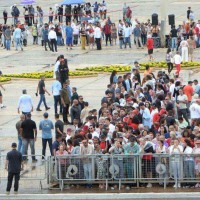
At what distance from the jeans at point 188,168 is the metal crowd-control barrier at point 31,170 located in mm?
3357

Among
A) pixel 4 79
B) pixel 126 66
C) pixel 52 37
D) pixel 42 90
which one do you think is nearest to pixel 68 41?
pixel 52 37

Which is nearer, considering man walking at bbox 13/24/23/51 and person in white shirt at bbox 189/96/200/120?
person in white shirt at bbox 189/96/200/120

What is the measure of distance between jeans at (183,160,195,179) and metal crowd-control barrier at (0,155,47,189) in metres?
3.36

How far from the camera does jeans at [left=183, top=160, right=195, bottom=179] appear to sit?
2659cm

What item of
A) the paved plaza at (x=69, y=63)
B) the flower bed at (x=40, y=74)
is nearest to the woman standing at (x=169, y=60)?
the paved plaza at (x=69, y=63)

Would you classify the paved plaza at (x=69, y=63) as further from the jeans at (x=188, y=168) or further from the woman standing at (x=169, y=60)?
the jeans at (x=188, y=168)

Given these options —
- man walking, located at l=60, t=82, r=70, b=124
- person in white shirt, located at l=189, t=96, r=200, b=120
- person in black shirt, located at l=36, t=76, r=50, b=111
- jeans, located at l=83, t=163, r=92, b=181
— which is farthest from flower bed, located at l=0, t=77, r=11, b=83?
jeans, located at l=83, t=163, r=92, b=181

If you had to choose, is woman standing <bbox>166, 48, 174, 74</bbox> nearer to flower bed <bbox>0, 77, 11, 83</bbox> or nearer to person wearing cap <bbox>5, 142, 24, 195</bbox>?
flower bed <bbox>0, 77, 11, 83</bbox>

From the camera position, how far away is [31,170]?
92.1 ft

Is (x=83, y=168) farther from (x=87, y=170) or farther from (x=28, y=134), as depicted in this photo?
(x=28, y=134)

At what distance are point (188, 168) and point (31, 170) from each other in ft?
13.2

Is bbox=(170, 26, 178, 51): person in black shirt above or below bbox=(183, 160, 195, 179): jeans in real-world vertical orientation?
above

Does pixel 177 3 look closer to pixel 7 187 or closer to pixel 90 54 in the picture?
pixel 90 54

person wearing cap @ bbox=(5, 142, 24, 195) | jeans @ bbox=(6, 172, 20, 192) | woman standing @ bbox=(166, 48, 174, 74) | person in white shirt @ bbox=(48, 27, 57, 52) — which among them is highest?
person in white shirt @ bbox=(48, 27, 57, 52)
